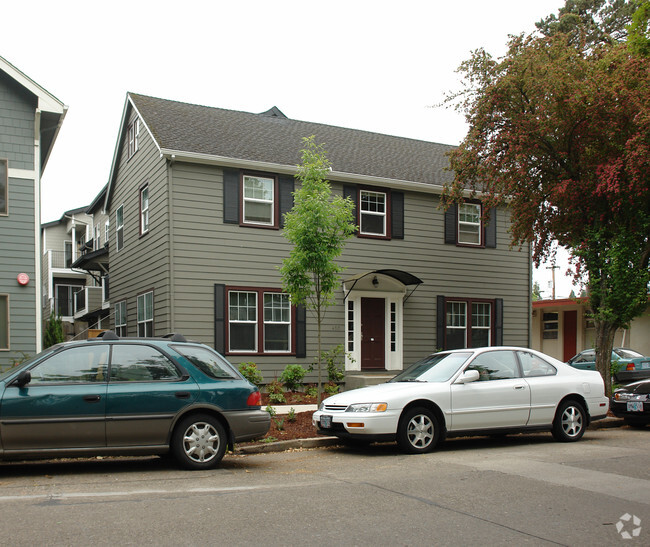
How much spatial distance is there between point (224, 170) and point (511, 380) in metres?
9.94

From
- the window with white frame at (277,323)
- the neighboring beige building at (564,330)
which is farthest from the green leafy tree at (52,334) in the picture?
the neighboring beige building at (564,330)

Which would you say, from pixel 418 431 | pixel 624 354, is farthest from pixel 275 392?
pixel 624 354

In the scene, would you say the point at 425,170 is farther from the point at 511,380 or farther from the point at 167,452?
the point at 167,452

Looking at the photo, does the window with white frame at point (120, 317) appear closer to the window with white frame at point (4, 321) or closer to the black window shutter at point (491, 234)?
the window with white frame at point (4, 321)

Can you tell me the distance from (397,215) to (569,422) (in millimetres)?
10152

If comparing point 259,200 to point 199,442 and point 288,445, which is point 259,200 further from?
point 199,442

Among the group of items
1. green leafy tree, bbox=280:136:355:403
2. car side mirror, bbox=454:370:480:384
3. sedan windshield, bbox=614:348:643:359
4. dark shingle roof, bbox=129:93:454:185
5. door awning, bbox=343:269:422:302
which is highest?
dark shingle roof, bbox=129:93:454:185

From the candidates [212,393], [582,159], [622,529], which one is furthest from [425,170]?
[622,529]

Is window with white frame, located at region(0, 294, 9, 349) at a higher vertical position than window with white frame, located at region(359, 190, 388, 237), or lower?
lower

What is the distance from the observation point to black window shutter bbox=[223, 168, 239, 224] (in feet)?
58.4

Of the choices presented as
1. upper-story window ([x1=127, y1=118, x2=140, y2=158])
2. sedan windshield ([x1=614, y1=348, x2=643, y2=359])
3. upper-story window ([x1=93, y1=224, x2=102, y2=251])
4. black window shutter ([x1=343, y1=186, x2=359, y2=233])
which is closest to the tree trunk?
black window shutter ([x1=343, y1=186, x2=359, y2=233])

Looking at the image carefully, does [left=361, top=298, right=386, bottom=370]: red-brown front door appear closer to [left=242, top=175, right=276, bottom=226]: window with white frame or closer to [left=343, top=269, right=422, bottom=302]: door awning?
[left=343, top=269, right=422, bottom=302]: door awning

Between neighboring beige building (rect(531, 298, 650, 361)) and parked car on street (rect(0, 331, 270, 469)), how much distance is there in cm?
2732

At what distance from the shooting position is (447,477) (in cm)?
795
